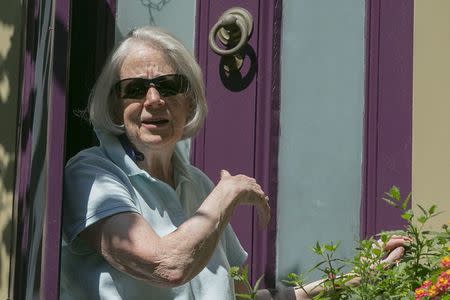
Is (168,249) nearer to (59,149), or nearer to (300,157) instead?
(59,149)

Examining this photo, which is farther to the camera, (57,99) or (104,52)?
(104,52)

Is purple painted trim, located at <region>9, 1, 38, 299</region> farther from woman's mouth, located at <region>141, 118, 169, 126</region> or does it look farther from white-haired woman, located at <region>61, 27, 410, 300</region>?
woman's mouth, located at <region>141, 118, 169, 126</region>

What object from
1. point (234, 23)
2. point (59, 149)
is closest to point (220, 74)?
point (234, 23)

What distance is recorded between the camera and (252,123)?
14.8ft

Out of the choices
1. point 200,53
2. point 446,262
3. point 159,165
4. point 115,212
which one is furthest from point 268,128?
point 446,262

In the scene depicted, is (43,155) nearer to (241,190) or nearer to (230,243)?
(241,190)

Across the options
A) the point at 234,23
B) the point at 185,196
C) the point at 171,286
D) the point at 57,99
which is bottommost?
the point at 171,286

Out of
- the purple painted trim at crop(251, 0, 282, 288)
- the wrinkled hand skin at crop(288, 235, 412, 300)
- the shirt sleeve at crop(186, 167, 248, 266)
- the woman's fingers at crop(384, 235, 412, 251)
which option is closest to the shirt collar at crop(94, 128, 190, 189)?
the shirt sleeve at crop(186, 167, 248, 266)

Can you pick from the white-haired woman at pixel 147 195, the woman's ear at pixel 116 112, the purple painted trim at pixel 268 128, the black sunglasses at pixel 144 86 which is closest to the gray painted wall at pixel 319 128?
the purple painted trim at pixel 268 128

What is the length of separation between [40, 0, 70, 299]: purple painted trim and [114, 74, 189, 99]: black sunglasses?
0.31m

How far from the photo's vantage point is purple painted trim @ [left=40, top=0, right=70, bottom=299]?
3.56m

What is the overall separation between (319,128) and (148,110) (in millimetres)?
791

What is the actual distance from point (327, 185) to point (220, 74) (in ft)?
1.98

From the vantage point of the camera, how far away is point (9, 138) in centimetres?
482
